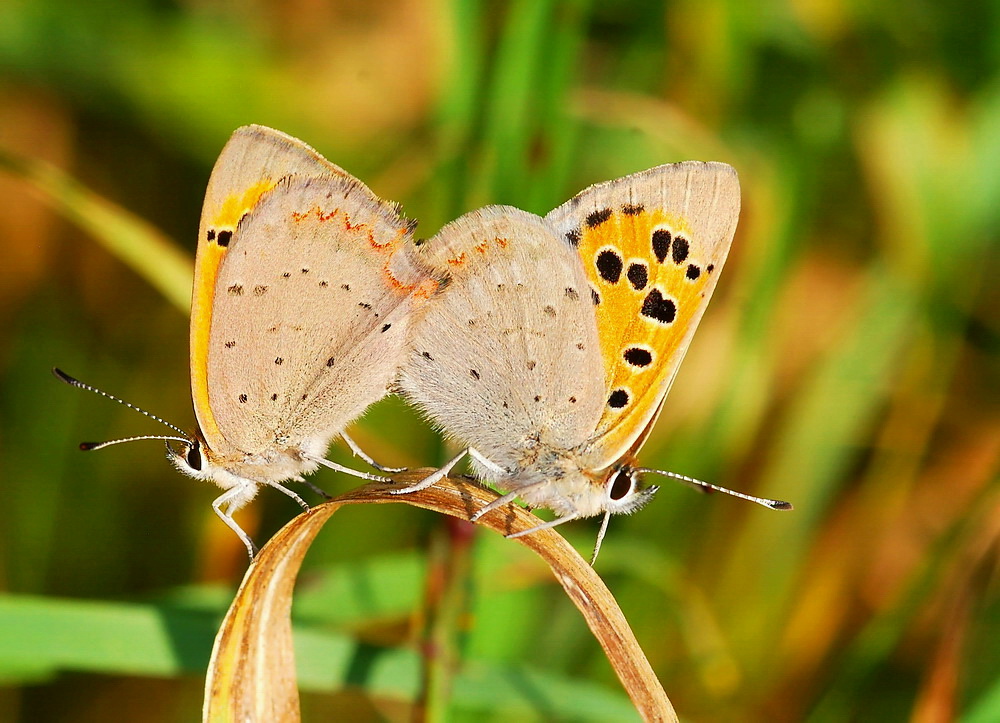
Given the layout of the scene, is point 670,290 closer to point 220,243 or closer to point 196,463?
point 220,243

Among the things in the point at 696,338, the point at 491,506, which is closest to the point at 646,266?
the point at 491,506

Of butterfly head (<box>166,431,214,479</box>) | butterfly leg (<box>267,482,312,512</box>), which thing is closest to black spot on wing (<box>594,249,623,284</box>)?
butterfly leg (<box>267,482,312,512</box>)

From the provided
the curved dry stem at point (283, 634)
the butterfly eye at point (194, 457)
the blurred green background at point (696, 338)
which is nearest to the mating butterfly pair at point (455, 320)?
the butterfly eye at point (194, 457)

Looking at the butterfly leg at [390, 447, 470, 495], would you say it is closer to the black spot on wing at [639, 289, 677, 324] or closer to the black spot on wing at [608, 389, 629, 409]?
the black spot on wing at [608, 389, 629, 409]

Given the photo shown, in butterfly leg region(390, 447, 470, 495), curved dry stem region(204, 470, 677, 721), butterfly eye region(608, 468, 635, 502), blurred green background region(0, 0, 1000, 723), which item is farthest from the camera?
blurred green background region(0, 0, 1000, 723)

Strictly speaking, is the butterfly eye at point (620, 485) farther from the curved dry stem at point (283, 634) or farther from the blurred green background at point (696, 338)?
the curved dry stem at point (283, 634)

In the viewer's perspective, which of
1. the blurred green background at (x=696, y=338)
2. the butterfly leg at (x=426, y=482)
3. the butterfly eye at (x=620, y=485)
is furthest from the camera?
the blurred green background at (x=696, y=338)

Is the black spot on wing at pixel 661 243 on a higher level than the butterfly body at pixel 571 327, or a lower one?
higher

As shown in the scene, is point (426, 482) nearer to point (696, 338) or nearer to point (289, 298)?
point (289, 298)
